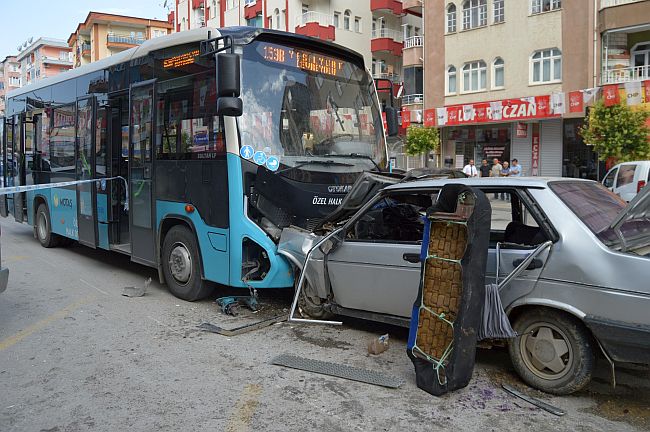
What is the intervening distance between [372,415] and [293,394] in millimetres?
701

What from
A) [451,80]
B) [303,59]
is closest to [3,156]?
[303,59]

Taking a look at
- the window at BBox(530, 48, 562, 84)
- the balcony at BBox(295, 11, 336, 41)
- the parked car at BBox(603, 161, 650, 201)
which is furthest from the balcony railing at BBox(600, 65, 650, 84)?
the balcony at BBox(295, 11, 336, 41)

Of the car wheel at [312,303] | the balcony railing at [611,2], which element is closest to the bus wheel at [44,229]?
the car wheel at [312,303]

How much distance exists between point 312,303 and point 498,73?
939 inches

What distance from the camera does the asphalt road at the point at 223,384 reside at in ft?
13.0

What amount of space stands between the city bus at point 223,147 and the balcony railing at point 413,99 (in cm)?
2450

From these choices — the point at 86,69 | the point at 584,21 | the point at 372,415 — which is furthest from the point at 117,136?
the point at 584,21

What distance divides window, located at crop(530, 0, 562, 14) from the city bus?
2038cm

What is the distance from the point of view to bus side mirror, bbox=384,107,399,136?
28.2 ft

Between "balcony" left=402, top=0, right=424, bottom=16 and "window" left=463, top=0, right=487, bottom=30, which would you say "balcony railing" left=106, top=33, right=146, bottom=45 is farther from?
"window" left=463, top=0, right=487, bottom=30

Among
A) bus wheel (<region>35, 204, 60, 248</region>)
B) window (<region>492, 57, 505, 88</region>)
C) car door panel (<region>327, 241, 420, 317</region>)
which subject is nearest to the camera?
car door panel (<region>327, 241, 420, 317</region>)

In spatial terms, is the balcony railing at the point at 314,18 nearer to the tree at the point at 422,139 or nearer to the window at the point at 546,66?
the tree at the point at 422,139

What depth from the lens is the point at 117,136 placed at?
8664 millimetres

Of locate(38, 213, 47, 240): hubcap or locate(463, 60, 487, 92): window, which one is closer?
locate(38, 213, 47, 240): hubcap
